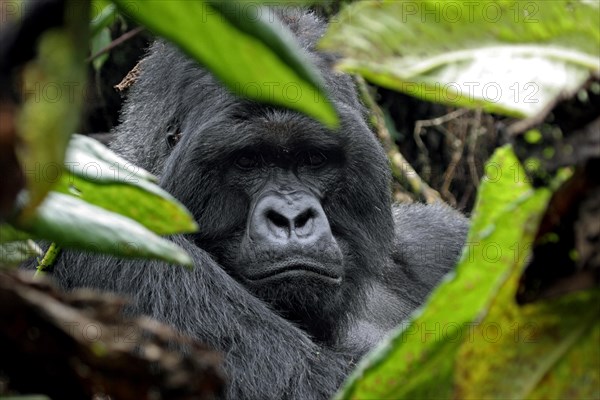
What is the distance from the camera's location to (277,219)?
2.51 metres

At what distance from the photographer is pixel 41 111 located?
0.55 metres

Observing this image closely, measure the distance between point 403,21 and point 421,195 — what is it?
379 centimetres

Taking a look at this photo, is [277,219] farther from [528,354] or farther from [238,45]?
[238,45]

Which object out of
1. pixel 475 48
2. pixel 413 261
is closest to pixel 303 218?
pixel 413 261

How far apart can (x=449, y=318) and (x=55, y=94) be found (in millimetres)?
362

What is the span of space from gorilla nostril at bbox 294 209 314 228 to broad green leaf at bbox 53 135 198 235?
1628mm

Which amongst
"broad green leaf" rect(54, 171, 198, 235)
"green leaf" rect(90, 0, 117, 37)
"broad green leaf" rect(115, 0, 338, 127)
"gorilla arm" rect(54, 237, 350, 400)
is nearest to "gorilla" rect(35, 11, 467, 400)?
"gorilla arm" rect(54, 237, 350, 400)

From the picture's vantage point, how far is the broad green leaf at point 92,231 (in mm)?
695

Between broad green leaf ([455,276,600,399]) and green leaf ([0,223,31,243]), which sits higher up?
green leaf ([0,223,31,243])

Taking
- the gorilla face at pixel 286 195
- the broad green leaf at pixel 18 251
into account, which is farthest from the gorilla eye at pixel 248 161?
the broad green leaf at pixel 18 251

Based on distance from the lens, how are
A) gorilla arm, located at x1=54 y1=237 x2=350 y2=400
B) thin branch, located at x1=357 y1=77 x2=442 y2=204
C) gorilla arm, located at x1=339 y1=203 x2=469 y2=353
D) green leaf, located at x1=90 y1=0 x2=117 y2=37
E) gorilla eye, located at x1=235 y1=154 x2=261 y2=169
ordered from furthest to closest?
1. thin branch, located at x1=357 y1=77 x2=442 y2=204
2. gorilla arm, located at x1=339 y1=203 x2=469 y2=353
3. gorilla eye, located at x1=235 y1=154 x2=261 y2=169
4. gorilla arm, located at x1=54 y1=237 x2=350 y2=400
5. green leaf, located at x1=90 y1=0 x2=117 y2=37

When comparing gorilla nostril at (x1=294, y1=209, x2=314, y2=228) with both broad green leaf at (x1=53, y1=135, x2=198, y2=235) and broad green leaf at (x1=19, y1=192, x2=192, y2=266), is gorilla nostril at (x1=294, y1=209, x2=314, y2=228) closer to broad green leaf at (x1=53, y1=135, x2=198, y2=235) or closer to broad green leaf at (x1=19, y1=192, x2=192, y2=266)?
broad green leaf at (x1=53, y1=135, x2=198, y2=235)

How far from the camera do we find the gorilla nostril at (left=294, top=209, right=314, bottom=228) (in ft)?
8.17

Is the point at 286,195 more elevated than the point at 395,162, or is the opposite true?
the point at 286,195
